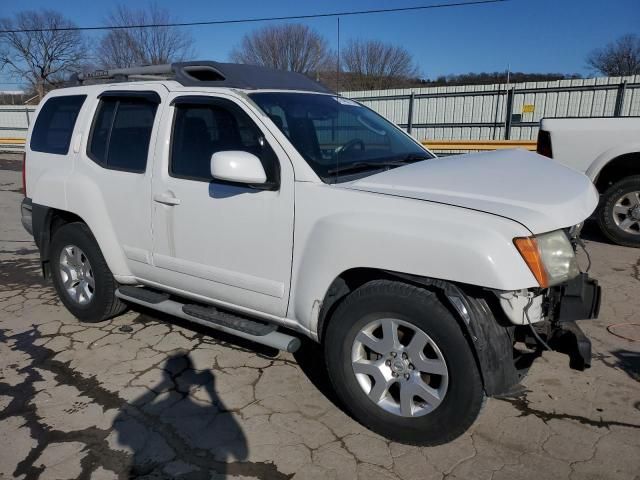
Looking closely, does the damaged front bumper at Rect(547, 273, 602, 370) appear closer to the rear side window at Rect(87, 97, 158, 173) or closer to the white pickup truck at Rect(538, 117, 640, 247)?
the rear side window at Rect(87, 97, 158, 173)

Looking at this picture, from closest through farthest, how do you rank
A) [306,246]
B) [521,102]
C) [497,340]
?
[497,340] → [306,246] → [521,102]

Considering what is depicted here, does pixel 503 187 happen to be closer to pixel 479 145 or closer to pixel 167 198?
pixel 167 198

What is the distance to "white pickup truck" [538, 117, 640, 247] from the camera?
5.82 meters

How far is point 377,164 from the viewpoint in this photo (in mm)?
3100

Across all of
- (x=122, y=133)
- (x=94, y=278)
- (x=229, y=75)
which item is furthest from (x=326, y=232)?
(x=94, y=278)

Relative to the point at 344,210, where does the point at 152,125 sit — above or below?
above

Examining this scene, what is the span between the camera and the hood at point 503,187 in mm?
2293

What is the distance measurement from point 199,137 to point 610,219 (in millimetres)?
5314

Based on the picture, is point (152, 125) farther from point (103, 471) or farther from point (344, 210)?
point (103, 471)

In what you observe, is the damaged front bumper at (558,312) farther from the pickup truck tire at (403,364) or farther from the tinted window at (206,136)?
the tinted window at (206,136)

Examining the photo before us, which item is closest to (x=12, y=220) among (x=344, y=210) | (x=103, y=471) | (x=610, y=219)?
(x=103, y=471)

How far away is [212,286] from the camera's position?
320 cm

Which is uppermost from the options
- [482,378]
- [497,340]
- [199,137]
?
[199,137]

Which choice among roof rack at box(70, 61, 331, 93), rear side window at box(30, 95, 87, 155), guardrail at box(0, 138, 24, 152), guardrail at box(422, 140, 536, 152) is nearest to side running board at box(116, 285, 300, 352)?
rear side window at box(30, 95, 87, 155)
